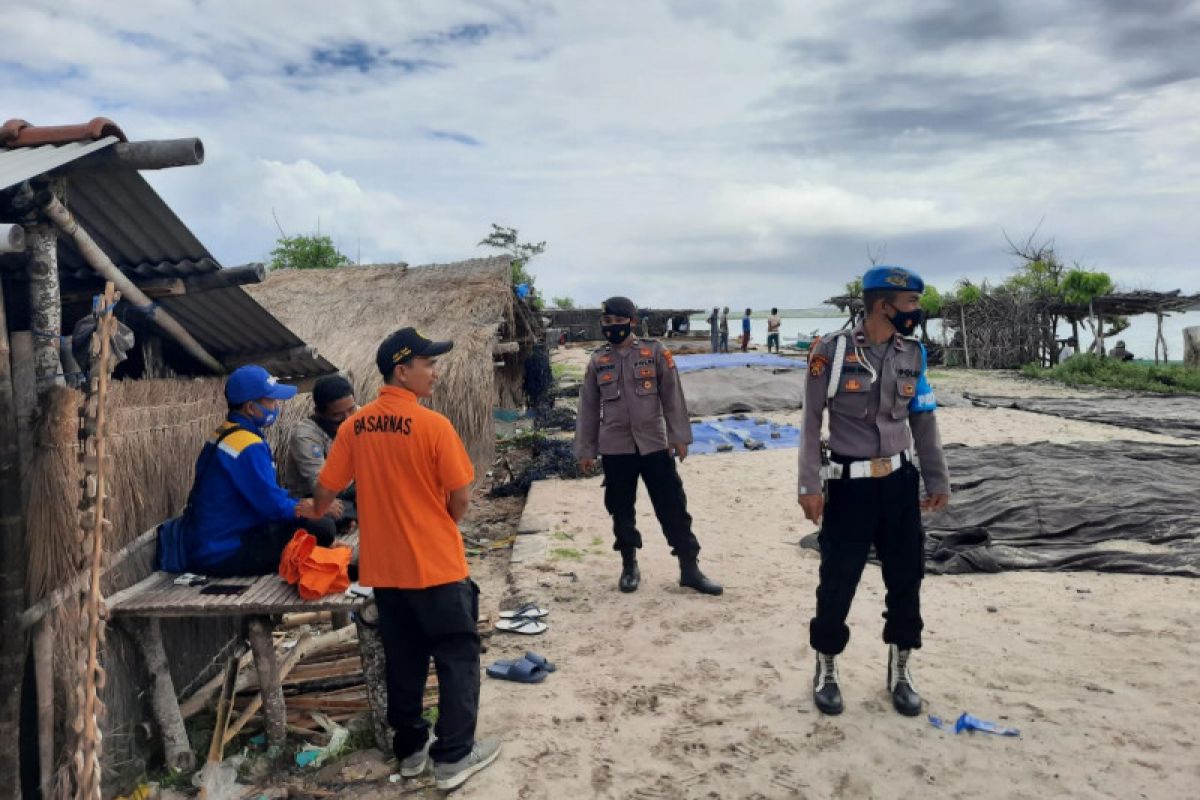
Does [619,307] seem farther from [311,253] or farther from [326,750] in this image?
[311,253]

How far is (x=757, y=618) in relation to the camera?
4.98m

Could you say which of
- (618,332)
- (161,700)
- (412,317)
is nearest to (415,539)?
(161,700)

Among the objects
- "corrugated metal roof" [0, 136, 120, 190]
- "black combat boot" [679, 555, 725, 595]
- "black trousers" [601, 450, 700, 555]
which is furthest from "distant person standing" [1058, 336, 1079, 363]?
"corrugated metal roof" [0, 136, 120, 190]

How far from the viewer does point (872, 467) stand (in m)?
3.50

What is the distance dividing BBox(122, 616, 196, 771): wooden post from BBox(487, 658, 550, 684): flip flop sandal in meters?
1.47

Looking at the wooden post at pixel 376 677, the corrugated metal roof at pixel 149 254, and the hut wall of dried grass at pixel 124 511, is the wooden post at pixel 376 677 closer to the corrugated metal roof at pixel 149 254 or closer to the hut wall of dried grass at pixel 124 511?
the hut wall of dried grass at pixel 124 511

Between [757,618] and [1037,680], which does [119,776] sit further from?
[1037,680]

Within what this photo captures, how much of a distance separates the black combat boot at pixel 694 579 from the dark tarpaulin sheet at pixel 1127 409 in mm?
8816

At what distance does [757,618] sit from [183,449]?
3513 millimetres

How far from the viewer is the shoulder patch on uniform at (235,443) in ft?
12.7

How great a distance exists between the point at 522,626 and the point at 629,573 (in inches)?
37.4

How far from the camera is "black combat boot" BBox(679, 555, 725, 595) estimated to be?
5445 millimetres

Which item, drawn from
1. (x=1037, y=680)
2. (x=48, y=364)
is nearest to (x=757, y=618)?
(x=1037, y=680)

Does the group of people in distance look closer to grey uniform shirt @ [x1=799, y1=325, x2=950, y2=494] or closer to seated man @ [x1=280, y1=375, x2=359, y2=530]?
grey uniform shirt @ [x1=799, y1=325, x2=950, y2=494]
